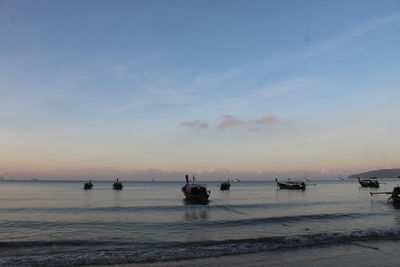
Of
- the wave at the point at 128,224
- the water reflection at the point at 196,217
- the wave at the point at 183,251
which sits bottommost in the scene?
the water reflection at the point at 196,217

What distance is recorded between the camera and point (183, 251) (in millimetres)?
16375

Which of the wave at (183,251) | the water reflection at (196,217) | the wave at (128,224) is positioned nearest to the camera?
the wave at (183,251)

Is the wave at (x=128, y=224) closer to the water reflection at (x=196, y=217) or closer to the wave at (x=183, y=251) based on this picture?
the water reflection at (x=196, y=217)

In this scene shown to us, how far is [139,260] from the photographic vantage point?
1437 cm

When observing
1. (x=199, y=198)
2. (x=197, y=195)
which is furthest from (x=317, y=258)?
(x=197, y=195)

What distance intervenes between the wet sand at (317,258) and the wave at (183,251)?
0.99 metres

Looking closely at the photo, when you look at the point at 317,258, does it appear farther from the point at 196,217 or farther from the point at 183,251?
the point at 196,217

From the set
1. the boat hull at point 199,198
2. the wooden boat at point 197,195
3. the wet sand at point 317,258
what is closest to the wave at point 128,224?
the wet sand at point 317,258

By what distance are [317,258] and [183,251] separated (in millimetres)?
6471

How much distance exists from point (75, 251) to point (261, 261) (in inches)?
401

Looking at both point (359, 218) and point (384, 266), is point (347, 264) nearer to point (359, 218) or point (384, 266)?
point (384, 266)

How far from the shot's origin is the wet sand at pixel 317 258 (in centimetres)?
1344

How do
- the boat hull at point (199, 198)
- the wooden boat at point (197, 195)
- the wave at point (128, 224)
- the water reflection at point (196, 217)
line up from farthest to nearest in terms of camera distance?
the wooden boat at point (197, 195), the boat hull at point (199, 198), the water reflection at point (196, 217), the wave at point (128, 224)

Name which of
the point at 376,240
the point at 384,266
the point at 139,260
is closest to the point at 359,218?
the point at 376,240
